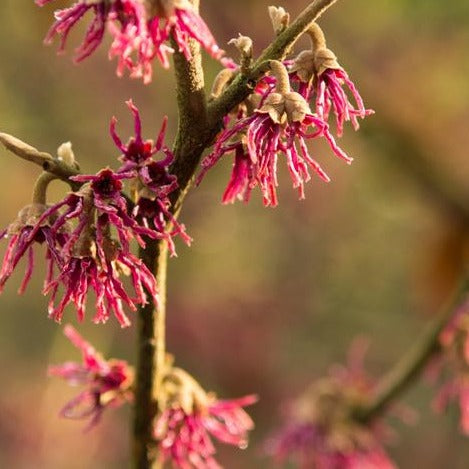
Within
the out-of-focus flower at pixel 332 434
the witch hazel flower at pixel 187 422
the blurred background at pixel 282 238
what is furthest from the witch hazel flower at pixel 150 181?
the blurred background at pixel 282 238

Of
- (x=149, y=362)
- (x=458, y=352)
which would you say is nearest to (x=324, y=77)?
(x=149, y=362)

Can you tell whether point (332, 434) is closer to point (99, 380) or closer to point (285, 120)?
point (99, 380)

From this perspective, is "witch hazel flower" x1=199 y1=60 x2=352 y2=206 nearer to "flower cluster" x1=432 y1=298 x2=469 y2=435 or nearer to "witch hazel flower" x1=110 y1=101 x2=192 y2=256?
"witch hazel flower" x1=110 y1=101 x2=192 y2=256

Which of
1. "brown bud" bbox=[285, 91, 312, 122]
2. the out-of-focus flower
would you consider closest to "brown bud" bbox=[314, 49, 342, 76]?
"brown bud" bbox=[285, 91, 312, 122]

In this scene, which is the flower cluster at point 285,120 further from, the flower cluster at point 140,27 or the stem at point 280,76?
the flower cluster at point 140,27

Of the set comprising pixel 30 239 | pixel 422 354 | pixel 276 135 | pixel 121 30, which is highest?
pixel 121 30

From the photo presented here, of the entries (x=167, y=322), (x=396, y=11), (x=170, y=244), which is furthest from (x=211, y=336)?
(x=170, y=244)

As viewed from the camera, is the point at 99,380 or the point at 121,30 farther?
the point at 99,380
